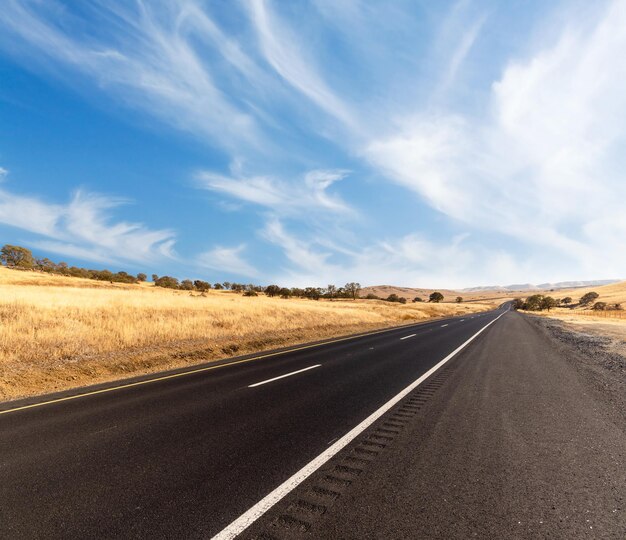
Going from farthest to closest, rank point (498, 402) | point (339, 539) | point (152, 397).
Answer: point (152, 397), point (498, 402), point (339, 539)

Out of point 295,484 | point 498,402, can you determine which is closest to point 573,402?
point 498,402

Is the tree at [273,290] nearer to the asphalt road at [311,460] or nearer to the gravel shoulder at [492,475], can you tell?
the asphalt road at [311,460]

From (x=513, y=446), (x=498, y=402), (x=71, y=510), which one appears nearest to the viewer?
(x=71, y=510)

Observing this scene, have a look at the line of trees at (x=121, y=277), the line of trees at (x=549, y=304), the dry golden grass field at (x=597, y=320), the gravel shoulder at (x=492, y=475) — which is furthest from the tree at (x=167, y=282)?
the line of trees at (x=549, y=304)

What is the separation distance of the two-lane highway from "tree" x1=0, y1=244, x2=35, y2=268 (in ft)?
329

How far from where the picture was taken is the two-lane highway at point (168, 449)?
322cm

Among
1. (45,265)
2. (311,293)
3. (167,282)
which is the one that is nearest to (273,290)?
(311,293)

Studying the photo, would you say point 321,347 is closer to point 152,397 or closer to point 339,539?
point 152,397

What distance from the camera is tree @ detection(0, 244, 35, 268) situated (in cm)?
8400

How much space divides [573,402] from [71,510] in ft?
27.1

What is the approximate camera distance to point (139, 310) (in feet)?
58.3

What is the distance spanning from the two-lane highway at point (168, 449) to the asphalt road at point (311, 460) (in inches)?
0.9

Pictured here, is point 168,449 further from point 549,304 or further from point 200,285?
point 549,304

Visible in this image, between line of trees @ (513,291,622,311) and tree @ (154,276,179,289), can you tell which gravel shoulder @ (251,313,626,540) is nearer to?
tree @ (154,276,179,289)
